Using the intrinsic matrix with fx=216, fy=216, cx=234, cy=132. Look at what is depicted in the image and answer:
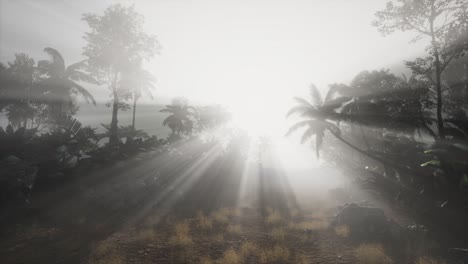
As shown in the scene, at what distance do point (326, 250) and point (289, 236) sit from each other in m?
1.79

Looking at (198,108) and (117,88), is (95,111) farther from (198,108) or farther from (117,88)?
(117,88)

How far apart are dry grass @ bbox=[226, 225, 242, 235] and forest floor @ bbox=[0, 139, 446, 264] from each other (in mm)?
52

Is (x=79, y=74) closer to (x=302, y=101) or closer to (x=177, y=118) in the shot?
(x=177, y=118)

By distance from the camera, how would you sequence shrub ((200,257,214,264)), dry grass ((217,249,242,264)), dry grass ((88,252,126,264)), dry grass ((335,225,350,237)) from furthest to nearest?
dry grass ((335,225,350,237)), dry grass ((217,249,242,264)), shrub ((200,257,214,264)), dry grass ((88,252,126,264))

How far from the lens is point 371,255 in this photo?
8180mm

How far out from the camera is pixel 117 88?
70.6 feet

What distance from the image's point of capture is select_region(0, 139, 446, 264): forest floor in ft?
25.5

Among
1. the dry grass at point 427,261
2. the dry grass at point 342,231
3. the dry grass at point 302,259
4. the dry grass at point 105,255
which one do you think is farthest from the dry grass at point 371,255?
the dry grass at point 105,255

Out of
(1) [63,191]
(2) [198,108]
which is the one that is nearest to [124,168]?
(1) [63,191]

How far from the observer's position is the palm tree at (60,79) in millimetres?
21050

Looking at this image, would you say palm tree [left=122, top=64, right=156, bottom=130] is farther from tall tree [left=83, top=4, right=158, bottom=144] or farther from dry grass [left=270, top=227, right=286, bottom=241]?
dry grass [left=270, top=227, right=286, bottom=241]

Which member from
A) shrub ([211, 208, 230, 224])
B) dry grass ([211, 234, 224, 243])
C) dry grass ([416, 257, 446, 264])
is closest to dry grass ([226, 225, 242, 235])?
dry grass ([211, 234, 224, 243])

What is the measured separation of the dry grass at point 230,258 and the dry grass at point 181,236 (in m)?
1.74

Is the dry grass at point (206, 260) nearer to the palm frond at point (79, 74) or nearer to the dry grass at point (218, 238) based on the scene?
the dry grass at point (218, 238)
